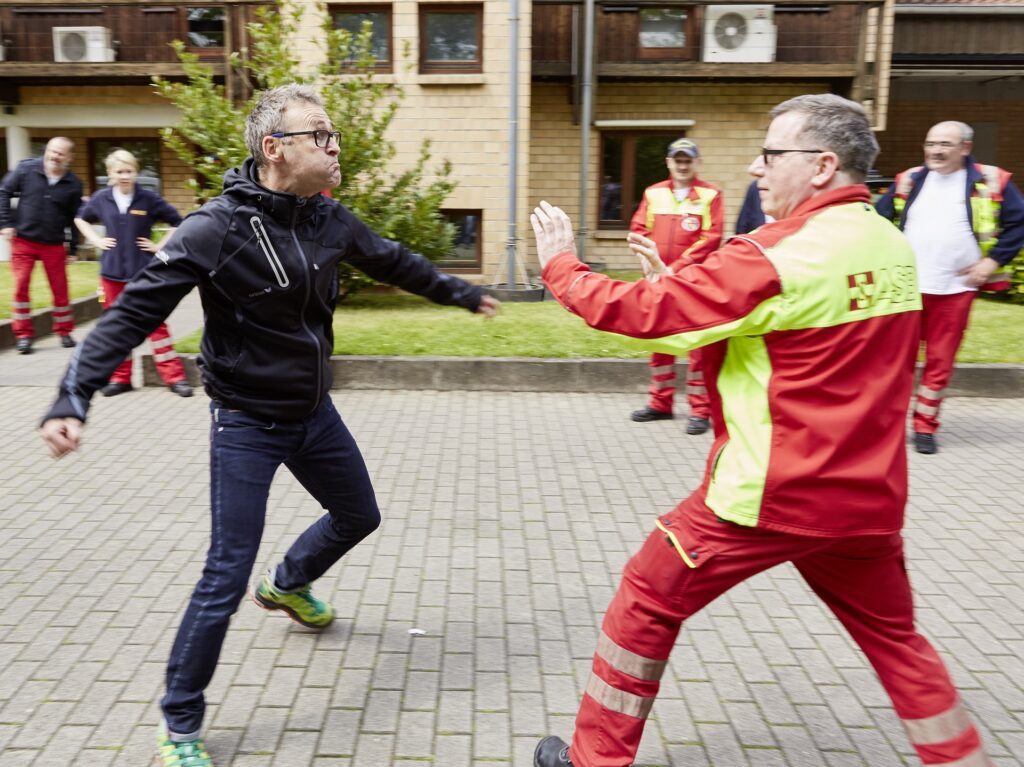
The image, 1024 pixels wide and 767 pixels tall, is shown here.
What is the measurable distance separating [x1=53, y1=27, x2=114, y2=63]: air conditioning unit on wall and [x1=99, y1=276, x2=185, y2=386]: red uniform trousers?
414 inches

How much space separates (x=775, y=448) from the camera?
2.45 meters

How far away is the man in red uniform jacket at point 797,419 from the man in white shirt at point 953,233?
4289 mm

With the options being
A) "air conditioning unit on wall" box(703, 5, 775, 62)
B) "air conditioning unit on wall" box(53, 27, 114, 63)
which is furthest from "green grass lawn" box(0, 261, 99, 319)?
"air conditioning unit on wall" box(703, 5, 775, 62)

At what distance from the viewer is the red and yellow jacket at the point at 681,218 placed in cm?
730

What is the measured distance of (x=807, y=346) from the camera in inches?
94.8

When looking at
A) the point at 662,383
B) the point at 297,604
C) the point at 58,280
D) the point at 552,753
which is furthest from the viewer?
the point at 58,280

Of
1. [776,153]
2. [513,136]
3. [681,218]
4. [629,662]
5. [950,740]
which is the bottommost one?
[950,740]

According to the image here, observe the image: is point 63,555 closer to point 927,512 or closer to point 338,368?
point 338,368

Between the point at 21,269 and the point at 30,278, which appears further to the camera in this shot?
the point at 30,278

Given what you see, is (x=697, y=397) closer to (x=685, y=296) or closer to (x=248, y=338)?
(x=248, y=338)

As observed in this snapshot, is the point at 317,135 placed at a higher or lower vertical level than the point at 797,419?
higher

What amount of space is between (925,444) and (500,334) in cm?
448

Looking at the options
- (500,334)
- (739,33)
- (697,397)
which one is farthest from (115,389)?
(739,33)

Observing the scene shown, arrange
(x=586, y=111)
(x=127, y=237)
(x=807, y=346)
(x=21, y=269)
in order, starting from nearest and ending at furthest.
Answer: (x=807, y=346) → (x=127, y=237) → (x=21, y=269) → (x=586, y=111)
